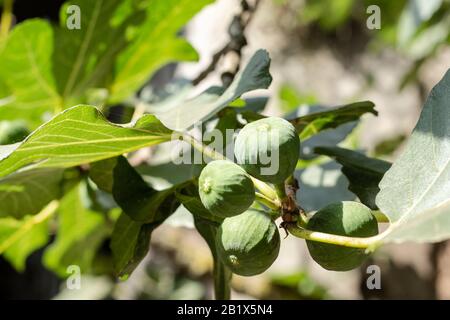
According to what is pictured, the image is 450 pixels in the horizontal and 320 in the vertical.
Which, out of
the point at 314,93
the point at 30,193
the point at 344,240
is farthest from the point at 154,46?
the point at 314,93

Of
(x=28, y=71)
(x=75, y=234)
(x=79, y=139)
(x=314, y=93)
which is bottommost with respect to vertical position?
(x=75, y=234)

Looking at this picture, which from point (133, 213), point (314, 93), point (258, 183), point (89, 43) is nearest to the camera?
point (258, 183)

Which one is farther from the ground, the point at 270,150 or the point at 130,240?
the point at 270,150

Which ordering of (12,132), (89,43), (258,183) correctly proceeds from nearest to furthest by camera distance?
(258,183)
(12,132)
(89,43)

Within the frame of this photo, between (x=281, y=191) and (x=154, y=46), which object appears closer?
(x=281, y=191)

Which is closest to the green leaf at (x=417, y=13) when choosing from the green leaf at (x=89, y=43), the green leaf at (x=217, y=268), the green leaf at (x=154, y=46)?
the green leaf at (x=154, y=46)

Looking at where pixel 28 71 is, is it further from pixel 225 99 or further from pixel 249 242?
pixel 249 242

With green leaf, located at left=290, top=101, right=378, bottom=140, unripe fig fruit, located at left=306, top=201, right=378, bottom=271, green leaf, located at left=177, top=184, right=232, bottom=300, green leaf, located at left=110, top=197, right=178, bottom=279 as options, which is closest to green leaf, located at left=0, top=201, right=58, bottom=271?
green leaf, located at left=110, top=197, right=178, bottom=279
